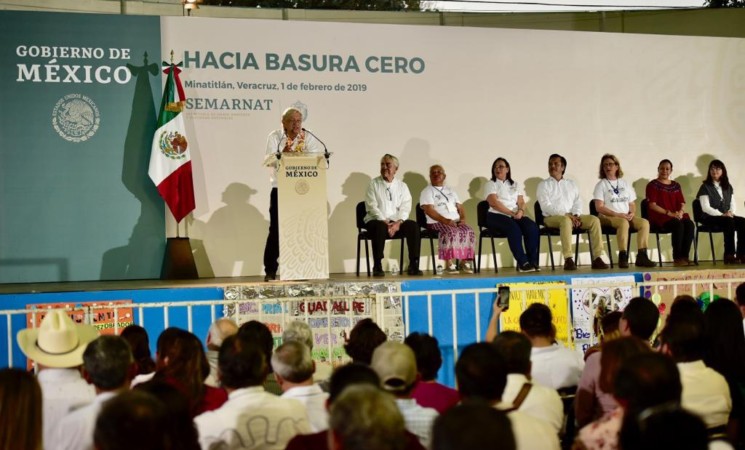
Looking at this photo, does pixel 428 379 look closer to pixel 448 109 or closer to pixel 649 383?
pixel 649 383

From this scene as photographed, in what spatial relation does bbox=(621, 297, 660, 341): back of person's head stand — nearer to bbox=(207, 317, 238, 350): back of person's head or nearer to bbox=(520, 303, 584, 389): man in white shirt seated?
bbox=(520, 303, 584, 389): man in white shirt seated

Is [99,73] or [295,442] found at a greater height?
[99,73]

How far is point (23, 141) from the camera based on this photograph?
26.7ft

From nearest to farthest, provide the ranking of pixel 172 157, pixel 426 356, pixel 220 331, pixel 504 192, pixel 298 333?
pixel 426 356 < pixel 298 333 < pixel 220 331 < pixel 172 157 < pixel 504 192

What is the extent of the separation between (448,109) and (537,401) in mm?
6443

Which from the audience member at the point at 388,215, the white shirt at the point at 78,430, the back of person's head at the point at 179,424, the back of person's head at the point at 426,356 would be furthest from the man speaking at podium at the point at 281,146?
the back of person's head at the point at 179,424

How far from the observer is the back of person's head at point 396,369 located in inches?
112

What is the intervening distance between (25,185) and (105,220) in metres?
0.74

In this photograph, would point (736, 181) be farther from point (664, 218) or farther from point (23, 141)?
point (23, 141)

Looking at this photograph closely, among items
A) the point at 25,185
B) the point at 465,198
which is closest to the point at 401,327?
the point at 465,198

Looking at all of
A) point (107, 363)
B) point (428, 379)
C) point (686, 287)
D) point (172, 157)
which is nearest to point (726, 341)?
point (428, 379)

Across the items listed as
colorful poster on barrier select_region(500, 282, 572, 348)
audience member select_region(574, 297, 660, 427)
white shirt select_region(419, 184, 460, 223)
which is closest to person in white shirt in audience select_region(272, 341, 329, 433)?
audience member select_region(574, 297, 660, 427)

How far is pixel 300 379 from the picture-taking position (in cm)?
307

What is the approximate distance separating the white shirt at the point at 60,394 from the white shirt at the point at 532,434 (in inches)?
57.2
